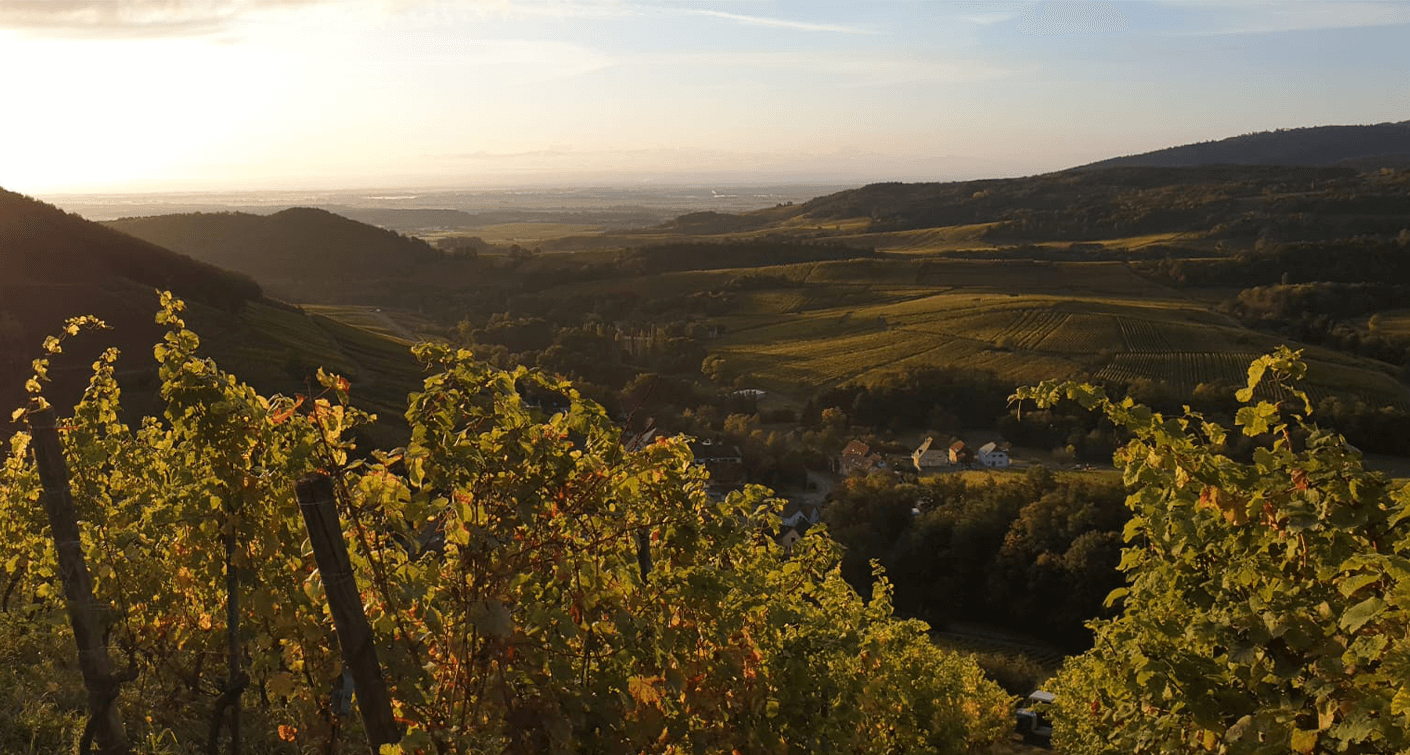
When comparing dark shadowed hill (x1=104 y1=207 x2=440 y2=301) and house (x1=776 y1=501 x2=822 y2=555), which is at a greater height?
dark shadowed hill (x1=104 y1=207 x2=440 y2=301)

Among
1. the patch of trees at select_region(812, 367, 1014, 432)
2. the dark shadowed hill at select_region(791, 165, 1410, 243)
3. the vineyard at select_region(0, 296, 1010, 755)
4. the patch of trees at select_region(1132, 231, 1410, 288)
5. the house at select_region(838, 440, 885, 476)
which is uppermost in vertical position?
the dark shadowed hill at select_region(791, 165, 1410, 243)

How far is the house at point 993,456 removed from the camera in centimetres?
6244

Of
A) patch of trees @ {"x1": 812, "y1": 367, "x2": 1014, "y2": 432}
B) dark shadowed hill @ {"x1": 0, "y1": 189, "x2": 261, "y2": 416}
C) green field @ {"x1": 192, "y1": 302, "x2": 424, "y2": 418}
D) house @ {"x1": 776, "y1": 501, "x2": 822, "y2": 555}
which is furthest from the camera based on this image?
patch of trees @ {"x1": 812, "y1": 367, "x2": 1014, "y2": 432}

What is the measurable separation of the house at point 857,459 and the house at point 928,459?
8.44 ft

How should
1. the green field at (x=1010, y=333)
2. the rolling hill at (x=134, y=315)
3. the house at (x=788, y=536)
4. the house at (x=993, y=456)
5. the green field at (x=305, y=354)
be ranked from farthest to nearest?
1. the green field at (x=1010, y=333)
2. the house at (x=993, y=456)
3. the green field at (x=305, y=354)
4. the house at (x=788, y=536)
5. the rolling hill at (x=134, y=315)

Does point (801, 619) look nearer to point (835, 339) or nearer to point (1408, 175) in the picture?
point (835, 339)

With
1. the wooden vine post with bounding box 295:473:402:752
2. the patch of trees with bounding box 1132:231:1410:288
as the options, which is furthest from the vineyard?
the patch of trees with bounding box 1132:231:1410:288

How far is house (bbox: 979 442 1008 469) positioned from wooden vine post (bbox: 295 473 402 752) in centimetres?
6230

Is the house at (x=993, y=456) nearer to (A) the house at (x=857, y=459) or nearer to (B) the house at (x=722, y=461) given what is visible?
(A) the house at (x=857, y=459)

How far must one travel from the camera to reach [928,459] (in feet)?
208

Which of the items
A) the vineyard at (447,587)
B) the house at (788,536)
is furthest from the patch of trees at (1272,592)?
the house at (788,536)

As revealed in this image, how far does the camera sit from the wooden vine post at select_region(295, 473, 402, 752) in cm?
377

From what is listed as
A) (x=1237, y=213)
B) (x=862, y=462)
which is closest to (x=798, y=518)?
(x=862, y=462)

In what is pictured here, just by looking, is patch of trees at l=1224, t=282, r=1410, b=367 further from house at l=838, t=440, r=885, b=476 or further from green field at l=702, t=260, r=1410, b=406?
house at l=838, t=440, r=885, b=476
